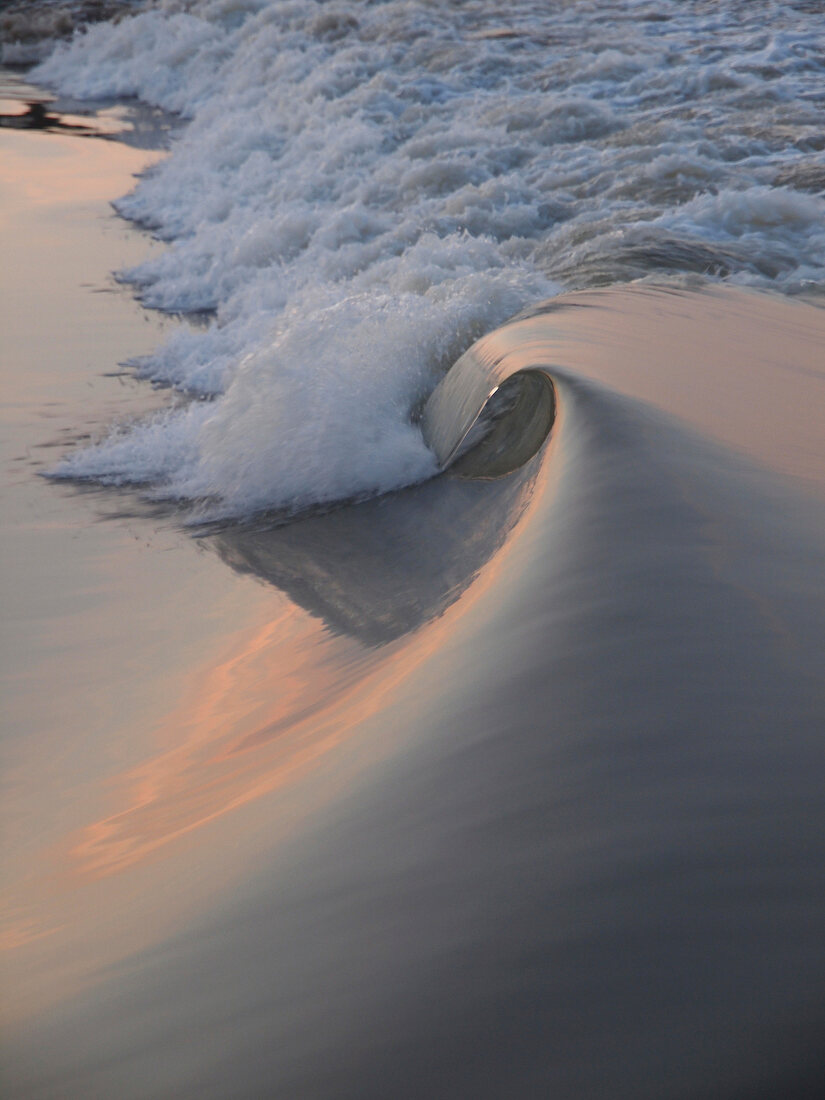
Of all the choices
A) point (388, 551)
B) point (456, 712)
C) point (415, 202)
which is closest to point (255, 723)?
point (456, 712)

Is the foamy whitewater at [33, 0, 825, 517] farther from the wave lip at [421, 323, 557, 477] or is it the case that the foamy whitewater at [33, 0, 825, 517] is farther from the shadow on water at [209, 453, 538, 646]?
the shadow on water at [209, 453, 538, 646]

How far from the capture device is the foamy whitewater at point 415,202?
4016 millimetres

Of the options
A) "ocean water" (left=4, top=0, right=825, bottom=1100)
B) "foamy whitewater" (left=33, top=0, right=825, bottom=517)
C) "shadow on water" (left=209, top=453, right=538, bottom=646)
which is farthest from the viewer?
"foamy whitewater" (left=33, top=0, right=825, bottom=517)

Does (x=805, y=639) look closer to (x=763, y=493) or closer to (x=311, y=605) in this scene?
(x=763, y=493)

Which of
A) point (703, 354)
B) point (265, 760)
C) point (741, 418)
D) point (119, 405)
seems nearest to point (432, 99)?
point (119, 405)

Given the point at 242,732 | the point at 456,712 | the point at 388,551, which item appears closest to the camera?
the point at 456,712

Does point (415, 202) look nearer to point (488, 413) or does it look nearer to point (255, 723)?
point (488, 413)

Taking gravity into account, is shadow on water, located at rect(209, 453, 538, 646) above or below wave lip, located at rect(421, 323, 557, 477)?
below

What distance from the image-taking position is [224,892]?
1.39 metres

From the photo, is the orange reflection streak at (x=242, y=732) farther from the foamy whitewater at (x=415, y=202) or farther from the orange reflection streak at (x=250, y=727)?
the foamy whitewater at (x=415, y=202)

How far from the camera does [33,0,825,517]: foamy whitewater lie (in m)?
4.02

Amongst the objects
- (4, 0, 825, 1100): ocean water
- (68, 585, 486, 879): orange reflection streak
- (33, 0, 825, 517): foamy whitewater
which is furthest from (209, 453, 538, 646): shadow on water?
(33, 0, 825, 517): foamy whitewater

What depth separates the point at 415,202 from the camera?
24.7 feet

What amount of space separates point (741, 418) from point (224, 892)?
1.67 metres
